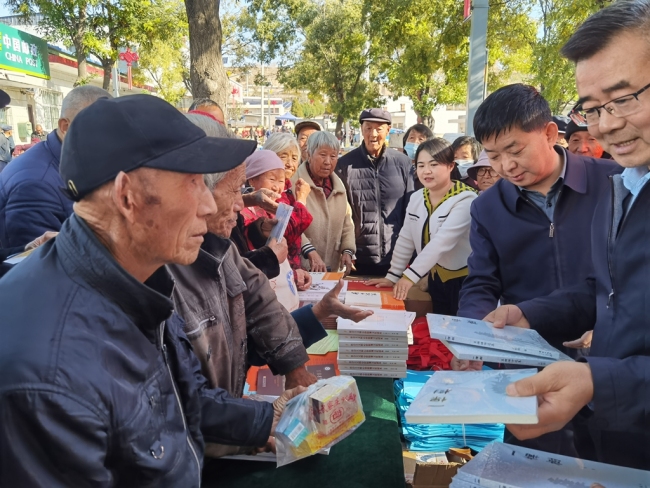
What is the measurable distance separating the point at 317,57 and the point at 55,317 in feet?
73.1

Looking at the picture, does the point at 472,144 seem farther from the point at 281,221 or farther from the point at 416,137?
the point at 281,221

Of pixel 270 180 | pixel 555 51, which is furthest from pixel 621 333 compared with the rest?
pixel 555 51

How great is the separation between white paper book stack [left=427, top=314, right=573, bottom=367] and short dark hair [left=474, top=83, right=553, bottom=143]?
94cm

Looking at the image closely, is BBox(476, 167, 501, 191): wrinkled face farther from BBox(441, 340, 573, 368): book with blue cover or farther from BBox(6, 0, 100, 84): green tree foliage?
BBox(6, 0, 100, 84): green tree foliage

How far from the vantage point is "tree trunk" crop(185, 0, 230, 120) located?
20.4 feet

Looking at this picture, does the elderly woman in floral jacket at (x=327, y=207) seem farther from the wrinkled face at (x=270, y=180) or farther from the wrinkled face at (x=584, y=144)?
the wrinkled face at (x=584, y=144)

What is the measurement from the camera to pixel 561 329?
1.80 meters

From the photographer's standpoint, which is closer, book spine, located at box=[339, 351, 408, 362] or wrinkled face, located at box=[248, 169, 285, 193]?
book spine, located at box=[339, 351, 408, 362]

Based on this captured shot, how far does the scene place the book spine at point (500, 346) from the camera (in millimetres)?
1387

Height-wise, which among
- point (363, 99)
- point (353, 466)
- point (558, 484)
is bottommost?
point (353, 466)

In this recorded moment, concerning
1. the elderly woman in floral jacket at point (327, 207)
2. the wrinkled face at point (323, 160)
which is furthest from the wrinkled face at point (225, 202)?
the wrinkled face at point (323, 160)

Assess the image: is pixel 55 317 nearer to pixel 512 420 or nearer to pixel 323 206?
pixel 512 420

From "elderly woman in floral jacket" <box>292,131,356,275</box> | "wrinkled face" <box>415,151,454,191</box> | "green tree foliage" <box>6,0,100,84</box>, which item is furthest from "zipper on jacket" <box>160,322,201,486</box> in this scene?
"green tree foliage" <box>6,0,100,84</box>

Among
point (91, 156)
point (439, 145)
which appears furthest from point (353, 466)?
point (439, 145)
